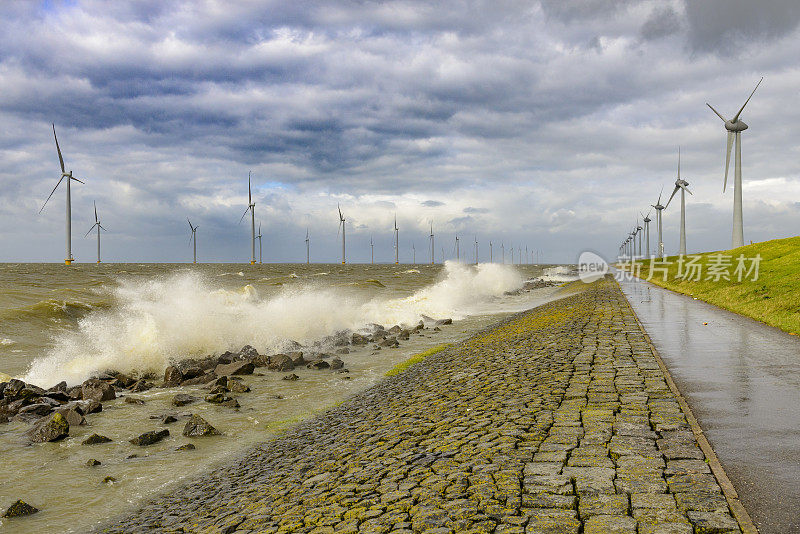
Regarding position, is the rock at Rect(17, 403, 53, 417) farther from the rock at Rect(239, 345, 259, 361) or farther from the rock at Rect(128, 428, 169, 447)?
the rock at Rect(239, 345, 259, 361)

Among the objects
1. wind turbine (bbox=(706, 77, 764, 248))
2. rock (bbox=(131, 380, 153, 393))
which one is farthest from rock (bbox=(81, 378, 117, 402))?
wind turbine (bbox=(706, 77, 764, 248))

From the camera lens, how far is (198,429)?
13.0 metres

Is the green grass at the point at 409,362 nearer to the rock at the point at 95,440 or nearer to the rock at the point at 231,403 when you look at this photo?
the rock at the point at 231,403

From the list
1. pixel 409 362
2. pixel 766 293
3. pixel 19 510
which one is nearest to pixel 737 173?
pixel 766 293

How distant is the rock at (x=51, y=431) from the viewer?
12781mm

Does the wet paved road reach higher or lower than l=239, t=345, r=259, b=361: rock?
higher

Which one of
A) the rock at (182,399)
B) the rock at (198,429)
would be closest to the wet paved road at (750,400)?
the rock at (198,429)

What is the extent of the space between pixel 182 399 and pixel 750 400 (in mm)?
14611

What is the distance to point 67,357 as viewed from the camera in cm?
2373

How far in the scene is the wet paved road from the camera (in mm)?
5973

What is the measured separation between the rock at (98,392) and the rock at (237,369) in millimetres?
4143

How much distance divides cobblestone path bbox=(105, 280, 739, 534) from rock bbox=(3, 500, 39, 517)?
6.35 feet

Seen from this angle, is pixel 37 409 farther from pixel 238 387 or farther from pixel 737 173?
pixel 737 173

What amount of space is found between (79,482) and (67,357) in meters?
15.8
